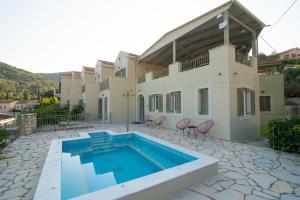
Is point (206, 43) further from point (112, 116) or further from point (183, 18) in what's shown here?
point (112, 116)

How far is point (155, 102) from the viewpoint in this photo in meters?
15.4

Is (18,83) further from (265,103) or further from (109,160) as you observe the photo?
(265,103)

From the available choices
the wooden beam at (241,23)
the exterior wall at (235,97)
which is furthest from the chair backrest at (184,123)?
the wooden beam at (241,23)

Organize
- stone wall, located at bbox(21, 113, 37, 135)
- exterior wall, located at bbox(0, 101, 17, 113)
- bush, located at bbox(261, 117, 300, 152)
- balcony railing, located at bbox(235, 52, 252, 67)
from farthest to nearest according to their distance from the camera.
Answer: exterior wall, located at bbox(0, 101, 17, 113)
stone wall, located at bbox(21, 113, 37, 135)
balcony railing, located at bbox(235, 52, 252, 67)
bush, located at bbox(261, 117, 300, 152)

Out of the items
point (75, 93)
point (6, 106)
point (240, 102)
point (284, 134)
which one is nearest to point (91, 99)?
point (75, 93)

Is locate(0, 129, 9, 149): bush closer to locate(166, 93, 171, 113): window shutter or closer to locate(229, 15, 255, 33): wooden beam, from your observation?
locate(166, 93, 171, 113): window shutter

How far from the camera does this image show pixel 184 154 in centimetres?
570

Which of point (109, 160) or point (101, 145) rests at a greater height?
point (101, 145)

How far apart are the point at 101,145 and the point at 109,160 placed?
85.8 inches

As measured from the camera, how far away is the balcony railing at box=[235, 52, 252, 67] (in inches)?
381

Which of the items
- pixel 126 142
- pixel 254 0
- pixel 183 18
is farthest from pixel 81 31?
pixel 254 0

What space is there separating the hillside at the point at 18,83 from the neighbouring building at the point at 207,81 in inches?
1744

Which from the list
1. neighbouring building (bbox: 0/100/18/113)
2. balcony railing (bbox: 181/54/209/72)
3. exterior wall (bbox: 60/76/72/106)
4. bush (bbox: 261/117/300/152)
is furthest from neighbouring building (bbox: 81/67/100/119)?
neighbouring building (bbox: 0/100/18/113)

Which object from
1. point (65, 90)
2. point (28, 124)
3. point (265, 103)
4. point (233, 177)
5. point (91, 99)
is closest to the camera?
point (233, 177)
